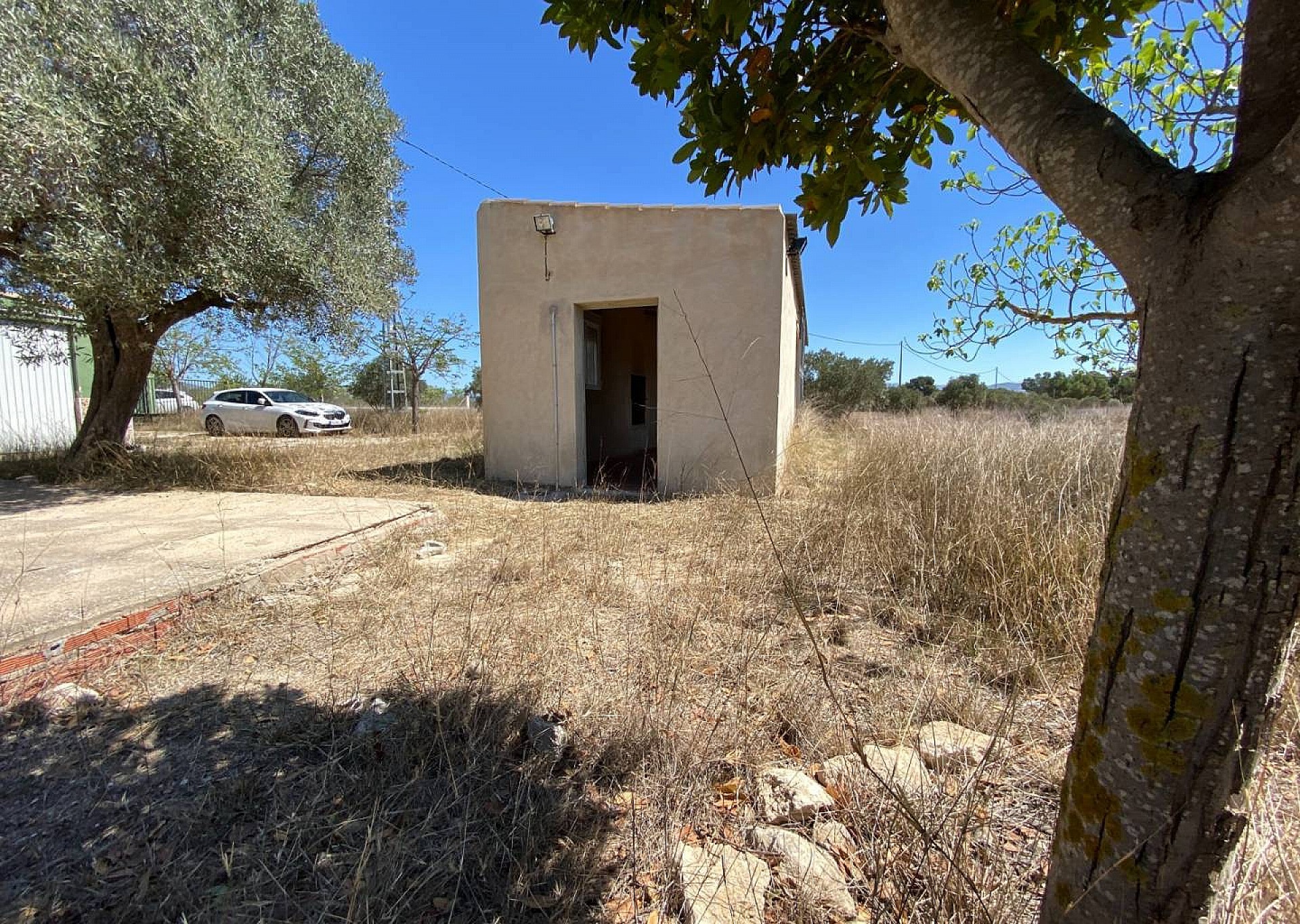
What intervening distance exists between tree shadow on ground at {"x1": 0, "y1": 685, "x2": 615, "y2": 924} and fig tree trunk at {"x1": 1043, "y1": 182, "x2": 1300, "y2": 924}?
1.19 meters

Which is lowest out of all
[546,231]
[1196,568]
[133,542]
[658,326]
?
[133,542]

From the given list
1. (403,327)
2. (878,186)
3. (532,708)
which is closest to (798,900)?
(532,708)

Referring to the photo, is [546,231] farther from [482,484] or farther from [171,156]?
[171,156]

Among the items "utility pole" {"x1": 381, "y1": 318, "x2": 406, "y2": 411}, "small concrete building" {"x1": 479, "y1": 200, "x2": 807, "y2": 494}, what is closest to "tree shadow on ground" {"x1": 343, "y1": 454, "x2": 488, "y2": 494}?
"small concrete building" {"x1": 479, "y1": 200, "x2": 807, "y2": 494}

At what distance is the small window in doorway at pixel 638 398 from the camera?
11301 mm

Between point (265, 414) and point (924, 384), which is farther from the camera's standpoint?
point (924, 384)

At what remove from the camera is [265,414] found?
14.7 m

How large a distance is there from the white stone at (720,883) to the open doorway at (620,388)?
268 inches

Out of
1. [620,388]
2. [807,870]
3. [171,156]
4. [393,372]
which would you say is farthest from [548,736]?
[393,372]

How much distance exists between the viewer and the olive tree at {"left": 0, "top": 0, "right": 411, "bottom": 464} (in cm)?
440

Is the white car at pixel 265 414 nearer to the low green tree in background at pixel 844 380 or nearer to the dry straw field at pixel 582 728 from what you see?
the dry straw field at pixel 582 728

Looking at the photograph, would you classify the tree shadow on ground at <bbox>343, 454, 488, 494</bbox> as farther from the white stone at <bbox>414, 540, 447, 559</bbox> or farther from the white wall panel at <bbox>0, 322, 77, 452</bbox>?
the white wall panel at <bbox>0, 322, 77, 452</bbox>

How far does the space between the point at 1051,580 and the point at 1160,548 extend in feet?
8.02

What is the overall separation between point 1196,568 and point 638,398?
11.1 metres
